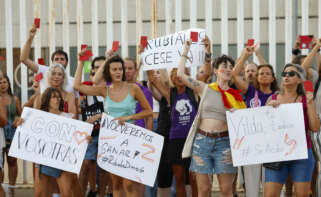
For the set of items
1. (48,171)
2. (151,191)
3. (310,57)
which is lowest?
(151,191)

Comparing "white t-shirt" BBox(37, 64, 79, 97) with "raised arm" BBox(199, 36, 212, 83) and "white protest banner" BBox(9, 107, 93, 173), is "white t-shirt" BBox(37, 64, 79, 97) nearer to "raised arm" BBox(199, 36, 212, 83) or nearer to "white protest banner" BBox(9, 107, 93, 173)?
"white protest banner" BBox(9, 107, 93, 173)

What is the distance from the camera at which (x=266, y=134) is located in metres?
5.27

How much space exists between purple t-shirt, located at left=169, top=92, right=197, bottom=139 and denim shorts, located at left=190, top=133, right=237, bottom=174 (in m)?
0.68

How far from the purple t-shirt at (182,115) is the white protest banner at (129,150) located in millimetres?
275

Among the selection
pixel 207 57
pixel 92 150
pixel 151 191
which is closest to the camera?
pixel 207 57

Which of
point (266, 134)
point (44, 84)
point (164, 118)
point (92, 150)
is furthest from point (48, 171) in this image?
point (266, 134)

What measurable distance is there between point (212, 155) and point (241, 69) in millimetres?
997

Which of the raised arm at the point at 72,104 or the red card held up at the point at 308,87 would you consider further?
the raised arm at the point at 72,104

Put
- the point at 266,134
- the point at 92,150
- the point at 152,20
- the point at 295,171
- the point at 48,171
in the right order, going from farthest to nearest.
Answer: the point at 152,20 < the point at 92,150 < the point at 48,171 < the point at 266,134 < the point at 295,171

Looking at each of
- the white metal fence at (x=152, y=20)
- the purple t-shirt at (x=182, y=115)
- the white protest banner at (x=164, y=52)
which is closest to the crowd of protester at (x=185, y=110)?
the purple t-shirt at (x=182, y=115)

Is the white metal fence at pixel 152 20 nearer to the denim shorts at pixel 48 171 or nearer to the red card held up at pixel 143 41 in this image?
the red card held up at pixel 143 41

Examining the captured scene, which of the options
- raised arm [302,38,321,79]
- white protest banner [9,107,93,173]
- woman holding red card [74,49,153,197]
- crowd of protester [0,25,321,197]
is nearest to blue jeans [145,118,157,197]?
crowd of protester [0,25,321,197]

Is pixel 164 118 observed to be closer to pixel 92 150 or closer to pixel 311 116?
pixel 92 150

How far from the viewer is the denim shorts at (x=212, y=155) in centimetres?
517
